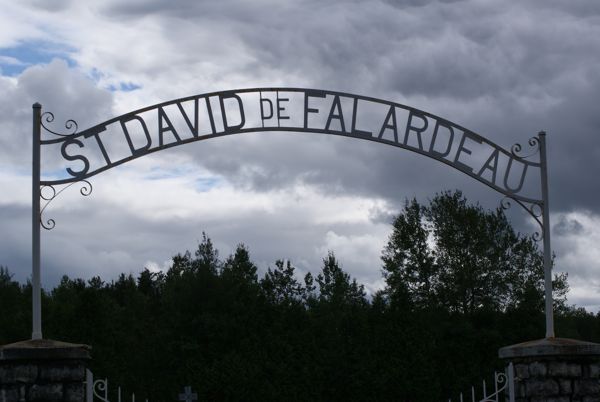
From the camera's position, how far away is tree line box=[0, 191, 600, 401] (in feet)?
119

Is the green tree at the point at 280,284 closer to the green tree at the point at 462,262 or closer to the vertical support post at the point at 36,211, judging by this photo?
the green tree at the point at 462,262

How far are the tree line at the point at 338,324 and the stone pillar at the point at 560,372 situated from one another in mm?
25654

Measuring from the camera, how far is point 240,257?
46375mm

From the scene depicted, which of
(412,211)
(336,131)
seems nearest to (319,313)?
(412,211)

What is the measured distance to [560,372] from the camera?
414 inches

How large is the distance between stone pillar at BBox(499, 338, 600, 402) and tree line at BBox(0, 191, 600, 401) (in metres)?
25.7

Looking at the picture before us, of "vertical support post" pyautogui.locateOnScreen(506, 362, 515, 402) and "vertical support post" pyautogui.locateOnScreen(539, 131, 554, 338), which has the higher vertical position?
"vertical support post" pyautogui.locateOnScreen(539, 131, 554, 338)

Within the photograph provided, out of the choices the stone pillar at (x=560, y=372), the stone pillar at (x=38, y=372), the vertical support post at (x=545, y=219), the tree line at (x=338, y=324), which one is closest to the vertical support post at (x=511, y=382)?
the stone pillar at (x=560, y=372)

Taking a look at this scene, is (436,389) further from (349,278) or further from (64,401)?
(64,401)

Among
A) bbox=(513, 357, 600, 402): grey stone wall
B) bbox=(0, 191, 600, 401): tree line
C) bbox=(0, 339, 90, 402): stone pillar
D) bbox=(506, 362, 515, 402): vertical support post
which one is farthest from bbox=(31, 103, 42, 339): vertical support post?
bbox=(0, 191, 600, 401): tree line

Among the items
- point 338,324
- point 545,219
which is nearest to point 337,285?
point 338,324

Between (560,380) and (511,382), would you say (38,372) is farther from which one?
(560,380)

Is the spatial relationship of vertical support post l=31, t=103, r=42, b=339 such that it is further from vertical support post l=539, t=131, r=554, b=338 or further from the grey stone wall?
vertical support post l=539, t=131, r=554, b=338

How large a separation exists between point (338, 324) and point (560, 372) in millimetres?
28692
